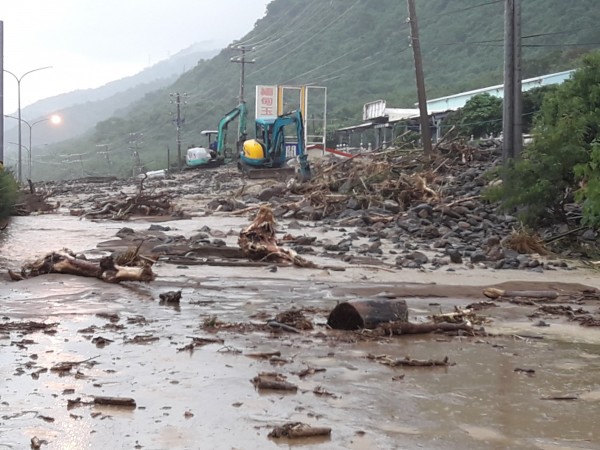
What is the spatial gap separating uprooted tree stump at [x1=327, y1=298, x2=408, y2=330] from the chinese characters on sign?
39.0m

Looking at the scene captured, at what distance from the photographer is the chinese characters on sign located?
149 feet

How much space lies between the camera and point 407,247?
46.6ft

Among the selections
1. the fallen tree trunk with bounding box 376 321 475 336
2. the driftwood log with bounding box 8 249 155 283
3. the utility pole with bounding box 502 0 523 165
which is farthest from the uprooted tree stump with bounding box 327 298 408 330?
the utility pole with bounding box 502 0 523 165

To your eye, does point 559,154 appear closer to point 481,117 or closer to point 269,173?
point 269,173

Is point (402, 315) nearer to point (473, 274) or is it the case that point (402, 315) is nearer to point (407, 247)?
point (473, 274)

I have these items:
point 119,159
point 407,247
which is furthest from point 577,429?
point 119,159

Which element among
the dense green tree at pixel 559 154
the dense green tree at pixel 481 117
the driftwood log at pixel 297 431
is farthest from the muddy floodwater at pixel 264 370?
the dense green tree at pixel 481 117

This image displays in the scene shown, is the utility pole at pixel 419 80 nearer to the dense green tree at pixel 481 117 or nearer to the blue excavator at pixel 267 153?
the blue excavator at pixel 267 153

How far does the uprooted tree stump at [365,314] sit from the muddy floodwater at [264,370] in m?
0.18

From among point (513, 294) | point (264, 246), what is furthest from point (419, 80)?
point (513, 294)

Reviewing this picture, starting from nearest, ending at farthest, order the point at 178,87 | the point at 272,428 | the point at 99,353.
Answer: the point at 272,428, the point at 99,353, the point at 178,87

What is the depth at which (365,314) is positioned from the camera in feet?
22.4

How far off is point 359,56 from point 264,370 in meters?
95.3

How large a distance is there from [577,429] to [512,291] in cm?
530
